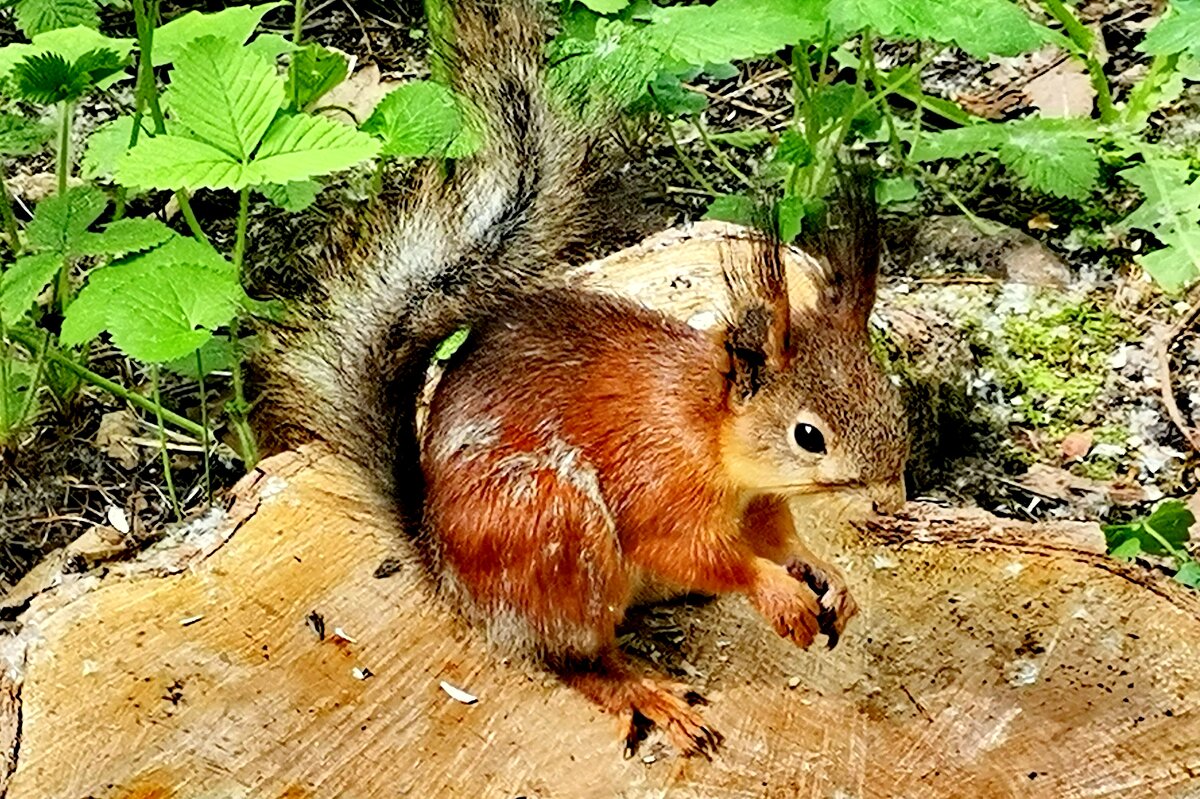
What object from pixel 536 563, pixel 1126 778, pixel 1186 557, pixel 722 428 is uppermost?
pixel 722 428

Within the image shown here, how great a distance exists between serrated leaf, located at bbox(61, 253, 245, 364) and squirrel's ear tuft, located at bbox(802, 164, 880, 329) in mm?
587

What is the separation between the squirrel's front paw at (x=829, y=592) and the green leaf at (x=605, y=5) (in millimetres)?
843

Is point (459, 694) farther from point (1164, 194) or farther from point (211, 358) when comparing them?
point (1164, 194)

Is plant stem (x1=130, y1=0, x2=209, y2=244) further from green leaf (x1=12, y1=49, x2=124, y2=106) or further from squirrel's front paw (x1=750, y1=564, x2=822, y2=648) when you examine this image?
squirrel's front paw (x1=750, y1=564, x2=822, y2=648)

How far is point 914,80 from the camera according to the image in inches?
103

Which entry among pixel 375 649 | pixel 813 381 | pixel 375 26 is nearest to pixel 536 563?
pixel 375 649

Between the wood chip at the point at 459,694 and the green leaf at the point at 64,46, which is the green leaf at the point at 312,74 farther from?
the wood chip at the point at 459,694

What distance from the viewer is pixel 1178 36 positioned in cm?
199

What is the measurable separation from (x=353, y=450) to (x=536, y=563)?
228mm

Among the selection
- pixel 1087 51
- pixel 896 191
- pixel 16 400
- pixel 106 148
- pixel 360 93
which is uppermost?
pixel 106 148

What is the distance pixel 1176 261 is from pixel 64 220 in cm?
159

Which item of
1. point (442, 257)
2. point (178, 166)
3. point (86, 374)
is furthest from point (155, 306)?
point (86, 374)

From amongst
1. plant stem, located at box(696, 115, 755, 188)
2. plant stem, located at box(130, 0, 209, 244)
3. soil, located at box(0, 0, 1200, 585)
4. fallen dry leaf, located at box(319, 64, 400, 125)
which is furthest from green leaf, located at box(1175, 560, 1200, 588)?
fallen dry leaf, located at box(319, 64, 400, 125)

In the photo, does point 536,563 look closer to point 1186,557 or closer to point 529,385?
point 529,385
